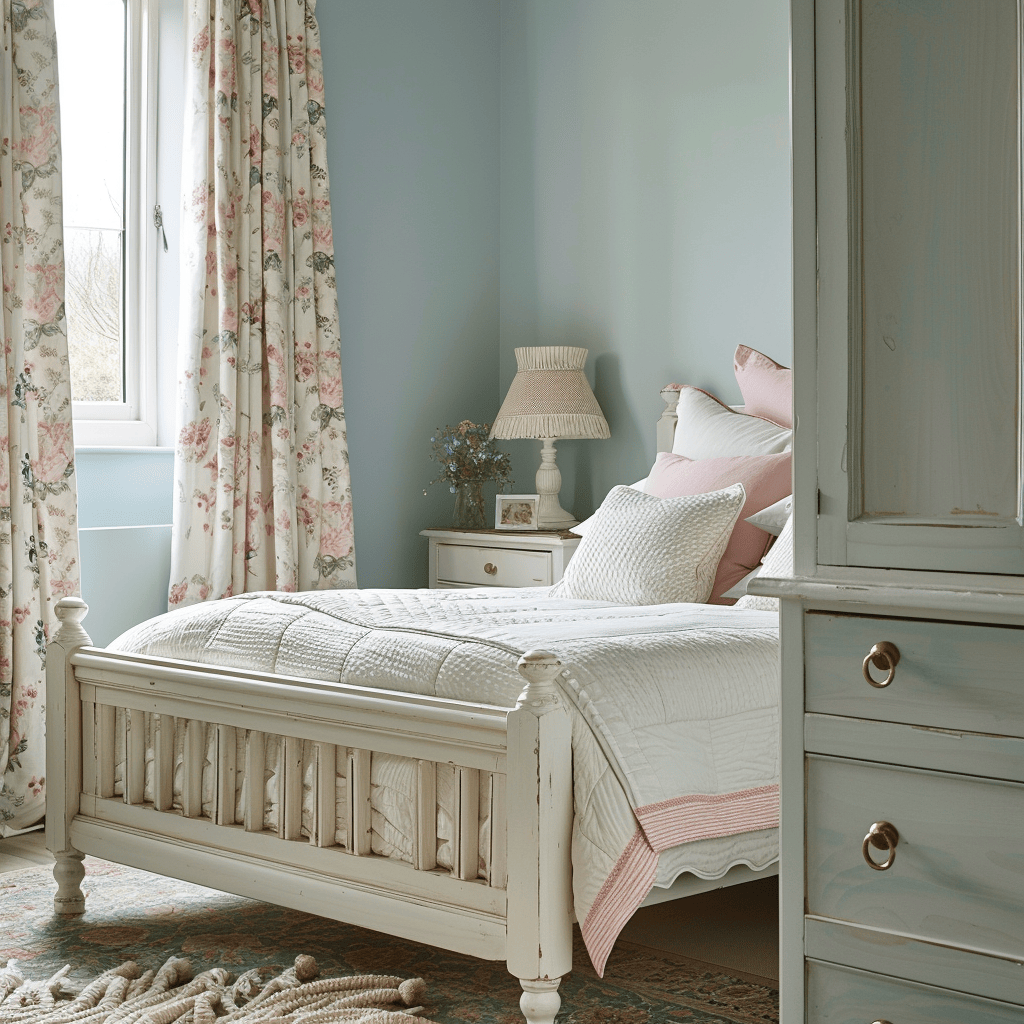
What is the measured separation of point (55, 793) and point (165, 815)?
12.7 inches

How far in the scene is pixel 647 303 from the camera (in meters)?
4.04

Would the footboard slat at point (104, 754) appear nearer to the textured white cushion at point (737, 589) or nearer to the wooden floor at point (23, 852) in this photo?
the wooden floor at point (23, 852)

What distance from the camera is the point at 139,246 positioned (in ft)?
12.3

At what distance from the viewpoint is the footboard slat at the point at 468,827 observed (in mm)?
1969

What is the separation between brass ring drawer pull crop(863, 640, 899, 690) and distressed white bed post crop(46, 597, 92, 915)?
73.0 inches

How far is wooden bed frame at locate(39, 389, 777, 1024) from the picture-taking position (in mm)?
1869

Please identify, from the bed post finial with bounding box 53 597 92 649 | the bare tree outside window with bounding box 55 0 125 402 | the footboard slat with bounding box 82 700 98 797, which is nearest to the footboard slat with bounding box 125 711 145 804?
the footboard slat with bounding box 82 700 98 797

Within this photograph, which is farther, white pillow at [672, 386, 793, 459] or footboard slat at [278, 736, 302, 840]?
white pillow at [672, 386, 793, 459]

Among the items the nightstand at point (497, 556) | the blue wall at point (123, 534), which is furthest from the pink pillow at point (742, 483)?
the blue wall at point (123, 534)

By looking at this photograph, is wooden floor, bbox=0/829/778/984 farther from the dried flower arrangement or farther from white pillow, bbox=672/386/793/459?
the dried flower arrangement

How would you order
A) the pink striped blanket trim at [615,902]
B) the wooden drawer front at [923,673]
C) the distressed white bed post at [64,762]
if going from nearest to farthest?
the wooden drawer front at [923,673]
the pink striped blanket trim at [615,902]
the distressed white bed post at [64,762]

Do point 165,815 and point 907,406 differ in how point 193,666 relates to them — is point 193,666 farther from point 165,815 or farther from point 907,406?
point 907,406

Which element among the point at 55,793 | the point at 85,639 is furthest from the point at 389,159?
the point at 55,793

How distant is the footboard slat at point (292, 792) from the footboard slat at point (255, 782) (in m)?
0.07
